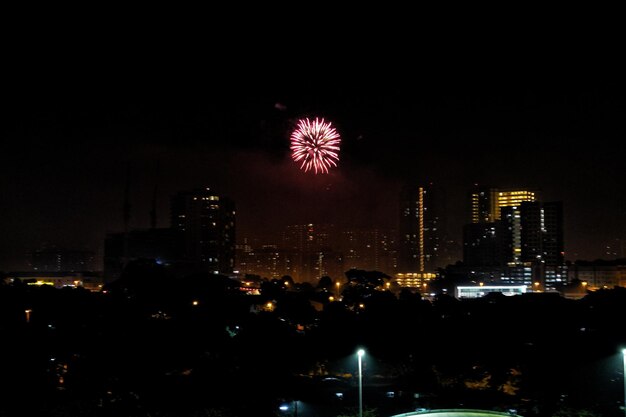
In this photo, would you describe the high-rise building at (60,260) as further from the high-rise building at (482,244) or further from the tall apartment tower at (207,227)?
the high-rise building at (482,244)

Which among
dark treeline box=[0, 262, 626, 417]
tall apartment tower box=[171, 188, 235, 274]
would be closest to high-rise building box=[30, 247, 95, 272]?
tall apartment tower box=[171, 188, 235, 274]

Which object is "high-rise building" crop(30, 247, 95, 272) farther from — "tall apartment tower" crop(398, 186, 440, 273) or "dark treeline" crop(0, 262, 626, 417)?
"dark treeline" crop(0, 262, 626, 417)

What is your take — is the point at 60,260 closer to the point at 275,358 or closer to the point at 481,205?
the point at 481,205

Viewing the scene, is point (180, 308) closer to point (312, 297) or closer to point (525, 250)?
point (312, 297)

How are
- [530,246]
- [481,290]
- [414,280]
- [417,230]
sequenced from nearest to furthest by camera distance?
[481,290] < [530,246] < [414,280] < [417,230]

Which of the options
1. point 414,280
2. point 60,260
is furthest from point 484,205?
point 60,260
